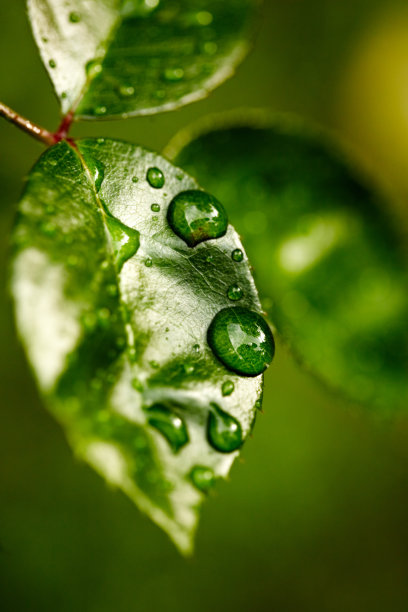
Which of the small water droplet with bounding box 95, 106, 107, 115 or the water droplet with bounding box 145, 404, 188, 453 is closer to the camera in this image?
the water droplet with bounding box 145, 404, 188, 453

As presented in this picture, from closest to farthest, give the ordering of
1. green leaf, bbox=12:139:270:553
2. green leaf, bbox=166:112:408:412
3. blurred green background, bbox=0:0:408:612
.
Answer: green leaf, bbox=12:139:270:553, green leaf, bbox=166:112:408:412, blurred green background, bbox=0:0:408:612

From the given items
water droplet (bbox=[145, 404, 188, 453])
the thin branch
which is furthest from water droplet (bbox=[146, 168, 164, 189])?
water droplet (bbox=[145, 404, 188, 453])

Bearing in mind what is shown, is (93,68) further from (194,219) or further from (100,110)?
(194,219)

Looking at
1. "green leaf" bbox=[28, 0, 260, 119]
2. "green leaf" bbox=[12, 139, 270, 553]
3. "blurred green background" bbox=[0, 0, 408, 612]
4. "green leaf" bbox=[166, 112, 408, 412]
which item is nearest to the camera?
"green leaf" bbox=[12, 139, 270, 553]

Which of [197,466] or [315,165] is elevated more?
[315,165]

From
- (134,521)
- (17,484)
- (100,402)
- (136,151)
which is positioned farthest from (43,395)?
(134,521)

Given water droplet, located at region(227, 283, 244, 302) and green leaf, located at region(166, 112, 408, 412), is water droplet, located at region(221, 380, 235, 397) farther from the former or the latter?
green leaf, located at region(166, 112, 408, 412)

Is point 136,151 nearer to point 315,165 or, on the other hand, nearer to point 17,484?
point 315,165

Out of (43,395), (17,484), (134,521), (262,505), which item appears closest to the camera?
(43,395)
